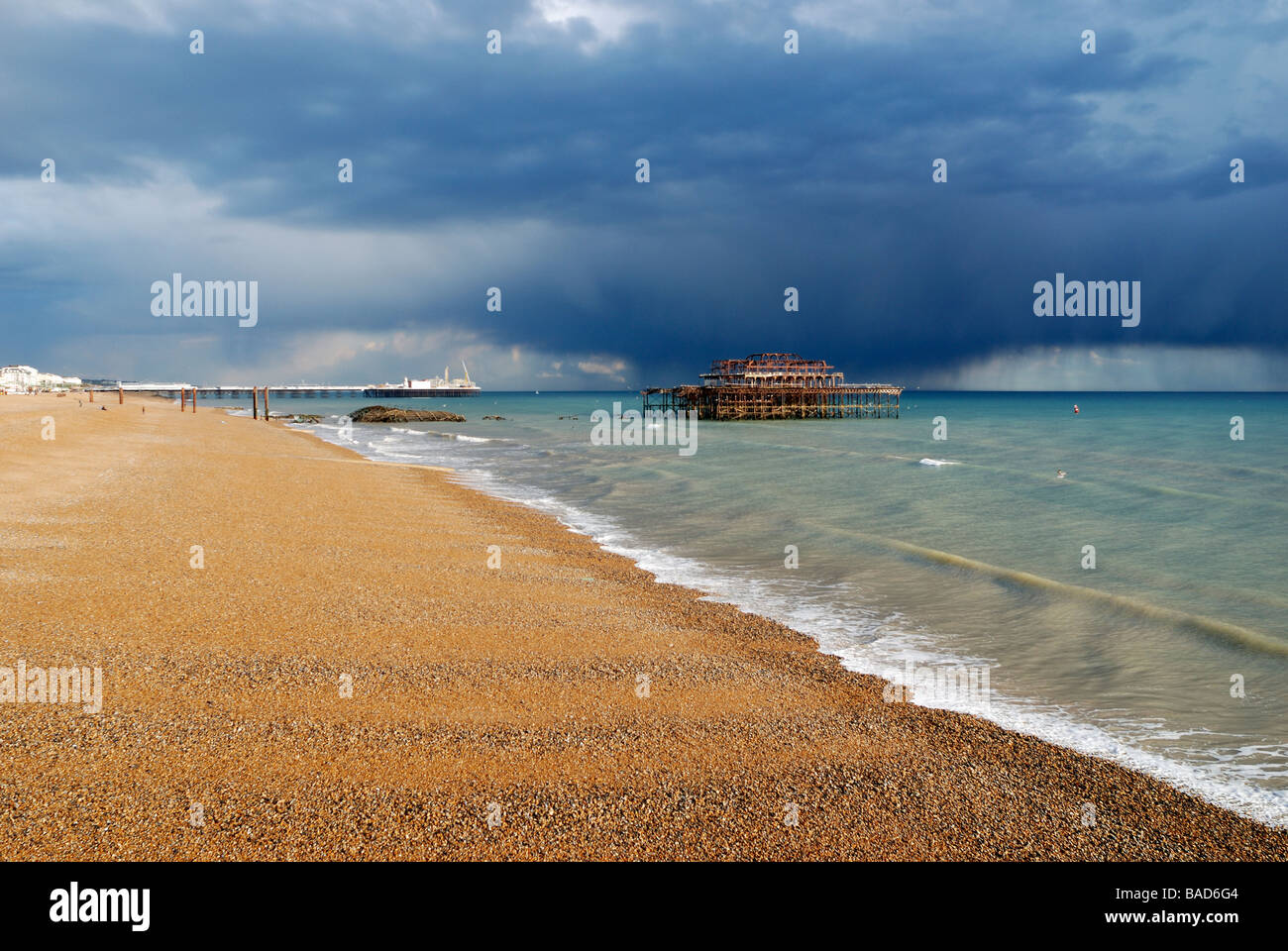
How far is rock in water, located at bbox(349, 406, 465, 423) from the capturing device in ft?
259

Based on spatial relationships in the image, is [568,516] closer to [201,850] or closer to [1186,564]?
[1186,564]

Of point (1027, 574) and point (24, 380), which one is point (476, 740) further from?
point (24, 380)

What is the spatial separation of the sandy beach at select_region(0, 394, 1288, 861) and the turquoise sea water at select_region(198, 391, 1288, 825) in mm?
1012

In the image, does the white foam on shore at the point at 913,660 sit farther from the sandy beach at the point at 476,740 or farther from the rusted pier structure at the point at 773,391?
the rusted pier structure at the point at 773,391

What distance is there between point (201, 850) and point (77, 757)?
161 cm

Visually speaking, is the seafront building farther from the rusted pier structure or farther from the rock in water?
the rusted pier structure

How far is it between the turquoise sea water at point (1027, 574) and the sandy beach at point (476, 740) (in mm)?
1012

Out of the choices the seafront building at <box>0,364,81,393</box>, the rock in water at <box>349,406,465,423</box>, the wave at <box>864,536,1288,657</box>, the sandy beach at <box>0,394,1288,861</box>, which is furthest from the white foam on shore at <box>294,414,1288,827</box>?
the seafront building at <box>0,364,81,393</box>

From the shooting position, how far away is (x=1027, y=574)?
13.6m

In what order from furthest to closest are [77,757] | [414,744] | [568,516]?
[568,516], [414,744], [77,757]

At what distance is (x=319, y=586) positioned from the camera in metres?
9.84

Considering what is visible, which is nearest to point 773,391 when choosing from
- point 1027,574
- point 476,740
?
point 1027,574

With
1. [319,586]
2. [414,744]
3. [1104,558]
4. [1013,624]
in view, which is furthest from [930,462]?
[414,744]

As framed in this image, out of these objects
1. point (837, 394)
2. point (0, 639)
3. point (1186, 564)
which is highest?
point (837, 394)
